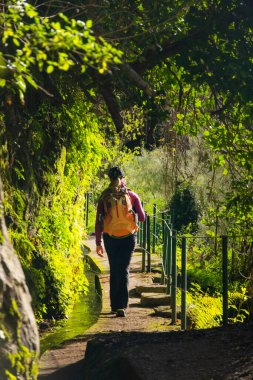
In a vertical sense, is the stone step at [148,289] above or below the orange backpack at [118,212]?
below

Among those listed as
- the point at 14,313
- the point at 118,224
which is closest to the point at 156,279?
the point at 118,224

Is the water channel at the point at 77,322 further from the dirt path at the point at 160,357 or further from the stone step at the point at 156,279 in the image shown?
the dirt path at the point at 160,357

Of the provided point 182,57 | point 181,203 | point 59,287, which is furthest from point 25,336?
point 181,203

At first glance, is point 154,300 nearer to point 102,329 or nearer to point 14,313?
point 102,329

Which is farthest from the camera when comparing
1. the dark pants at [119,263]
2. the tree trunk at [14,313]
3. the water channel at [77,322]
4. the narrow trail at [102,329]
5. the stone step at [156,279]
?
the stone step at [156,279]

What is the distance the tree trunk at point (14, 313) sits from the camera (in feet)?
15.8

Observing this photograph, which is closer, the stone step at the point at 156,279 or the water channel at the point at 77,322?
the water channel at the point at 77,322

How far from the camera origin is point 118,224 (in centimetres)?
1114

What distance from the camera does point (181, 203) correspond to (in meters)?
22.1

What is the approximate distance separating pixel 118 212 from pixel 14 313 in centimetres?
629

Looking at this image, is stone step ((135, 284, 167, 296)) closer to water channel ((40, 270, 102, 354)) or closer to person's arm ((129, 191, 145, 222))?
water channel ((40, 270, 102, 354))

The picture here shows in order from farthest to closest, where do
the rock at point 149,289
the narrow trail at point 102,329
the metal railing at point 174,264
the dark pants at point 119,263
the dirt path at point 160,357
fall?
1. the rock at point 149,289
2. the dark pants at point 119,263
3. the metal railing at point 174,264
4. the narrow trail at point 102,329
5. the dirt path at point 160,357

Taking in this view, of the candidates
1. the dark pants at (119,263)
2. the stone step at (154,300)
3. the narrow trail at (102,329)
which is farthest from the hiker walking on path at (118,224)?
the stone step at (154,300)

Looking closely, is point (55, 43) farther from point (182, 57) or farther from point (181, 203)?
point (181, 203)
